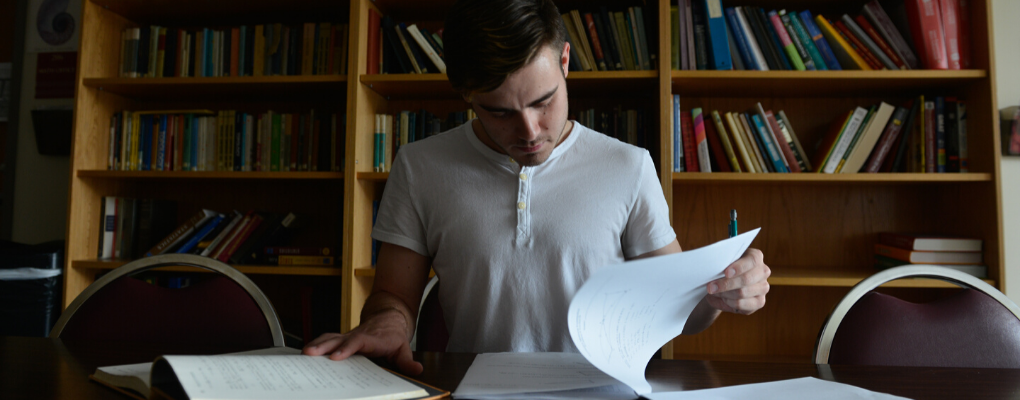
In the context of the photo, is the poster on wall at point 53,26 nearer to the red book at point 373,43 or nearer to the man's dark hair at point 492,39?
the red book at point 373,43

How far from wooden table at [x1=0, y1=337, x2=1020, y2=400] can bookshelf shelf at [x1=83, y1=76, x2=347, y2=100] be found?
4.29 ft

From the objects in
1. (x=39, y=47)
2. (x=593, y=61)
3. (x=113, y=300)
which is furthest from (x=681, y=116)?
(x=39, y=47)

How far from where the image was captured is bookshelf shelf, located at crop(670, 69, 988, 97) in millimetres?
1767

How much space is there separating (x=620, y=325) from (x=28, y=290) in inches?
84.0

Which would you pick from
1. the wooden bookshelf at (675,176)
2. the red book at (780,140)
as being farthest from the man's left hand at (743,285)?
the red book at (780,140)

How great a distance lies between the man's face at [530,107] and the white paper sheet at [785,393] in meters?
0.42

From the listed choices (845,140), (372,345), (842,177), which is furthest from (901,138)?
(372,345)

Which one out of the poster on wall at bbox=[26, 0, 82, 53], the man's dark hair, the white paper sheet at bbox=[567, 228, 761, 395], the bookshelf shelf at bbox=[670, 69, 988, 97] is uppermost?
the poster on wall at bbox=[26, 0, 82, 53]

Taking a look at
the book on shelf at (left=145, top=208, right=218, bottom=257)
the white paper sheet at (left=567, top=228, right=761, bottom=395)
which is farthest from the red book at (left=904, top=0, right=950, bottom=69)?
the book on shelf at (left=145, top=208, right=218, bottom=257)

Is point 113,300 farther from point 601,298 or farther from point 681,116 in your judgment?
point 681,116

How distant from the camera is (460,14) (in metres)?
0.84

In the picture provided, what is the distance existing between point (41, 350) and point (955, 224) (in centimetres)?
235

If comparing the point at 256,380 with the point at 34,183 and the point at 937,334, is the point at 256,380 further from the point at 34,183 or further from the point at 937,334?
the point at 34,183

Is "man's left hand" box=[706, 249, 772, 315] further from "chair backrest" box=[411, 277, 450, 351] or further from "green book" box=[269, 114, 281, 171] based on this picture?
"green book" box=[269, 114, 281, 171]
